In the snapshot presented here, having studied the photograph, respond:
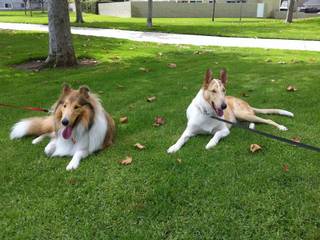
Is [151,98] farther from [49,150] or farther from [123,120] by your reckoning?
[49,150]

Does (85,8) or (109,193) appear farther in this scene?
(85,8)

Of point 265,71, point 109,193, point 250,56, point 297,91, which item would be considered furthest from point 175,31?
point 109,193

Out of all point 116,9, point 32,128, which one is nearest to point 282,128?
point 32,128

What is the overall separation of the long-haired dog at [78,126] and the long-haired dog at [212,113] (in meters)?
1.03

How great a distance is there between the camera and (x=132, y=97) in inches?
332

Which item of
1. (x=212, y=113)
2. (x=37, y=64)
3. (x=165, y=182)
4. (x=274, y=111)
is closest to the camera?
(x=165, y=182)

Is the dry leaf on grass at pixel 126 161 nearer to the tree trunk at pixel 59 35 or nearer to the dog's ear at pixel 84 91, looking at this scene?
the dog's ear at pixel 84 91

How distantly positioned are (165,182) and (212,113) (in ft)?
5.32

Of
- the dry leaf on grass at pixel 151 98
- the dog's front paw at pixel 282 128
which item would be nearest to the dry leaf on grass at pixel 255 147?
the dog's front paw at pixel 282 128

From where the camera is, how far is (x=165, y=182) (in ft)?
15.4

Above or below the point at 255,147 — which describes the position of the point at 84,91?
above

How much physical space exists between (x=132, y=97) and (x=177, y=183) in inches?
160

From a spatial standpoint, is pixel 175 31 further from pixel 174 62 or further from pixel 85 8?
pixel 85 8

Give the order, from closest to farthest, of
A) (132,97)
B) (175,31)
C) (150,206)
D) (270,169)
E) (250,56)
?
(150,206), (270,169), (132,97), (250,56), (175,31)
